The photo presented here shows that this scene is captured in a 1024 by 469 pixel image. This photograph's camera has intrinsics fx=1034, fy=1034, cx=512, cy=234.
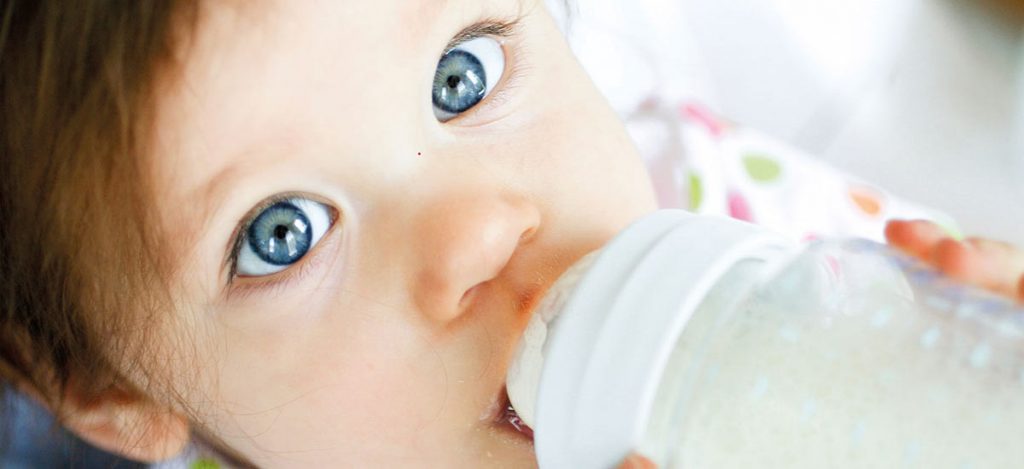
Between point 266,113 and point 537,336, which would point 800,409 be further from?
point 266,113

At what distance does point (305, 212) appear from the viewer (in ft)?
1.61

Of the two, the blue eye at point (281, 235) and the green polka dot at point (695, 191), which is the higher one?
the blue eye at point (281, 235)

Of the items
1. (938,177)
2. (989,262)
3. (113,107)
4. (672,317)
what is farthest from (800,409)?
(938,177)

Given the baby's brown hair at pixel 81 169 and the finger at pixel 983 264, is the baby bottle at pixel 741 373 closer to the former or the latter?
the finger at pixel 983 264

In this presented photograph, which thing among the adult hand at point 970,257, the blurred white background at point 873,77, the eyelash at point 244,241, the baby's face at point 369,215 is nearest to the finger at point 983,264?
the adult hand at point 970,257

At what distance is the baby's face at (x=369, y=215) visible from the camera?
1.44 feet

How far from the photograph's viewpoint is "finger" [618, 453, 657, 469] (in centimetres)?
39

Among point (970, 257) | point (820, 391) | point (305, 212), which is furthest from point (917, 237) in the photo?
point (305, 212)

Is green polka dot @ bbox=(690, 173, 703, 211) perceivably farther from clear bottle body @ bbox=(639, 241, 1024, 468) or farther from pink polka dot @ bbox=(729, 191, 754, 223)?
clear bottle body @ bbox=(639, 241, 1024, 468)

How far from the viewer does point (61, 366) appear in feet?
1.78

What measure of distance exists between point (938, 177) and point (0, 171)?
85cm

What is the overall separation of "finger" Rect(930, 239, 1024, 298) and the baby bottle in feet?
0.28

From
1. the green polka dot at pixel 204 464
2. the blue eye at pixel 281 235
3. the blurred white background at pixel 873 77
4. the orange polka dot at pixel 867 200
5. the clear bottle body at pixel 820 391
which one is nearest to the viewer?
the clear bottle body at pixel 820 391

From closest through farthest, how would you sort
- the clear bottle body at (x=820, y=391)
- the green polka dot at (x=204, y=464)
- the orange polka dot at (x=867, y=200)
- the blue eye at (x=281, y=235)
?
the clear bottle body at (x=820, y=391) → the blue eye at (x=281, y=235) → the green polka dot at (x=204, y=464) → the orange polka dot at (x=867, y=200)
